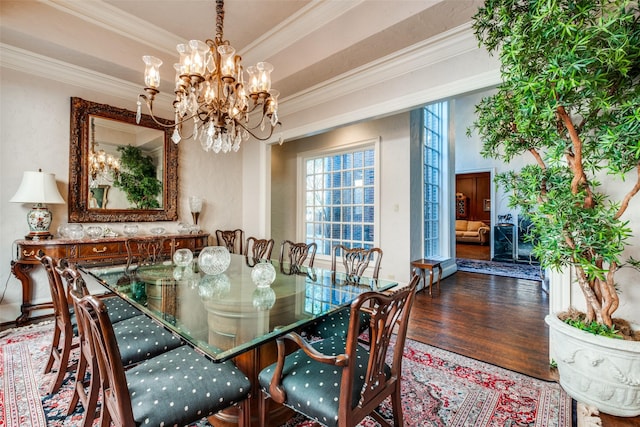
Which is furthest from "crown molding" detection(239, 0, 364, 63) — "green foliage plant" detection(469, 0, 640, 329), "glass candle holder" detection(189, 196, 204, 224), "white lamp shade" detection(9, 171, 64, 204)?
"white lamp shade" detection(9, 171, 64, 204)

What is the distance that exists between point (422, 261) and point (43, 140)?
4.93m

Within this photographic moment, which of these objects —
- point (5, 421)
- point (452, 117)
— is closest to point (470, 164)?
point (452, 117)

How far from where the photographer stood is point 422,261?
4121 mm

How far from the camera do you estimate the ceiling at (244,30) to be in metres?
2.46

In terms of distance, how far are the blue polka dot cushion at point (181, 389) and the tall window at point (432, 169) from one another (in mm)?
3967

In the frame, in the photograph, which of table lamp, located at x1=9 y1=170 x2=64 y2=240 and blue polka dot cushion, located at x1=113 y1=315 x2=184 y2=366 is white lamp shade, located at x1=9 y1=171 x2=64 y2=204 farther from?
blue polka dot cushion, located at x1=113 y1=315 x2=184 y2=366

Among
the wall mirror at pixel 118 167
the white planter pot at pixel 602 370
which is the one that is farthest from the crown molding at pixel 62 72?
the white planter pot at pixel 602 370

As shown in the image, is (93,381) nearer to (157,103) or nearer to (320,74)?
(320,74)

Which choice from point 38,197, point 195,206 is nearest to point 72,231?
point 38,197

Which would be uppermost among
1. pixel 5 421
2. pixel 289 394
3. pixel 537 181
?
pixel 537 181

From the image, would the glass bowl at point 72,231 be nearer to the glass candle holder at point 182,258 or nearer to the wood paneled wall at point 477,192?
the glass candle holder at point 182,258

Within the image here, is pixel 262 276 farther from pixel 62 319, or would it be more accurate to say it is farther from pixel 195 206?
pixel 195 206

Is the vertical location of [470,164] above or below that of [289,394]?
above

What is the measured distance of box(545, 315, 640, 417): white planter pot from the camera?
59.9 inches
